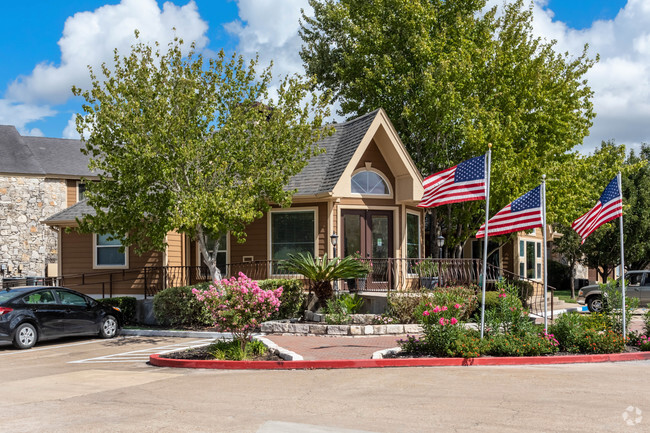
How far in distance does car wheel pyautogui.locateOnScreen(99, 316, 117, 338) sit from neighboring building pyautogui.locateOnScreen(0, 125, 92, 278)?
630 inches

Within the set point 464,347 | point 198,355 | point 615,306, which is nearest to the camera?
point 464,347

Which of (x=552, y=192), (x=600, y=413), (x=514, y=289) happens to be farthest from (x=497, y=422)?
(x=552, y=192)

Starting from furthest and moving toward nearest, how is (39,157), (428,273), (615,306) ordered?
(39,157)
(428,273)
(615,306)

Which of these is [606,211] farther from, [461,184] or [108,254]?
[108,254]

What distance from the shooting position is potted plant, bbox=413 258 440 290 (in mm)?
17458

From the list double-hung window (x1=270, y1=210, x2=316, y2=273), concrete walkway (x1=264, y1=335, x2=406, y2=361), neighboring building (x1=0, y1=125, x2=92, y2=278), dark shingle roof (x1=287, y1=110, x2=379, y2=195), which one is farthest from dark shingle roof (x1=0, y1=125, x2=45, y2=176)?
concrete walkway (x1=264, y1=335, x2=406, y2=361)

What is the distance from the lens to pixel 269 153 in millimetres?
16734

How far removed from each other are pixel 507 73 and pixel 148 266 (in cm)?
1433

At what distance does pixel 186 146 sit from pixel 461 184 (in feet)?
22.4

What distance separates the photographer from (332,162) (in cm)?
2031

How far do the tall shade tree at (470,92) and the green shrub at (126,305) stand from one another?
9.89 m

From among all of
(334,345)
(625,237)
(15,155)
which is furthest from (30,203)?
(625,237)

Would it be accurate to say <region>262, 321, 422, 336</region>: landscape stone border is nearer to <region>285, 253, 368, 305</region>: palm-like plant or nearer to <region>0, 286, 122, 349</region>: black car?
<region>285, 253, 368, 305</region>: palm-like plant

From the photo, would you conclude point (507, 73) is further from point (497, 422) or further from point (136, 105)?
point (497, 422)
